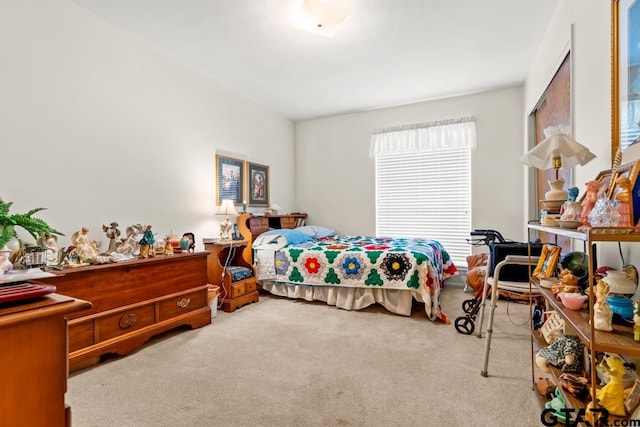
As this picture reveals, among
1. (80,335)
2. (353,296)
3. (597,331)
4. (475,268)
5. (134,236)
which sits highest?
(134,236)

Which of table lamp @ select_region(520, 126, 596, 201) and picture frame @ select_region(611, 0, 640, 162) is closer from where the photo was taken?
picture frame @ select_region(611, 0, 640, 162)

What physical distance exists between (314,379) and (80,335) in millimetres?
1557

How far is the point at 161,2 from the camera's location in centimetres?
232

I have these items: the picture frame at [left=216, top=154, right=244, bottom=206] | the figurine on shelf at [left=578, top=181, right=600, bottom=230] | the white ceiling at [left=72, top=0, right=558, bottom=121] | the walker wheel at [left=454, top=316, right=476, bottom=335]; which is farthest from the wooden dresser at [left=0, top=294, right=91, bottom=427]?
the picture frame at [left=216, top=154, right=244, bottom=206]

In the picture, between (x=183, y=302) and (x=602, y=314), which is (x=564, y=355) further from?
(x=183, y=302)

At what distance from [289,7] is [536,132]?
2979 millimetres

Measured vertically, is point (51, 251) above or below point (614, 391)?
above

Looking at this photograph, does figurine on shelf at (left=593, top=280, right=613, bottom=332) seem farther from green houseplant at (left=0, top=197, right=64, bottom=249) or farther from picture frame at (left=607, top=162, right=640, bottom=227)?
green houseplant at (left=0, top=197, right=64, bottom=249)

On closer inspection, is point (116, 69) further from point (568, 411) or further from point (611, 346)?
point (568, 411)

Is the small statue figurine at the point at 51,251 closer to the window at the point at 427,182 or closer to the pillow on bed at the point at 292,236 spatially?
the pillow on bed at the point at 292,236

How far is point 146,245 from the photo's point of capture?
2.49 metres

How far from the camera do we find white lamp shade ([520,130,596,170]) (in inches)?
58.5

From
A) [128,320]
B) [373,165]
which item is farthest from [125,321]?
[373,165]

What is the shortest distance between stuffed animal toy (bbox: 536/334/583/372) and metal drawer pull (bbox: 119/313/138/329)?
260 cm
